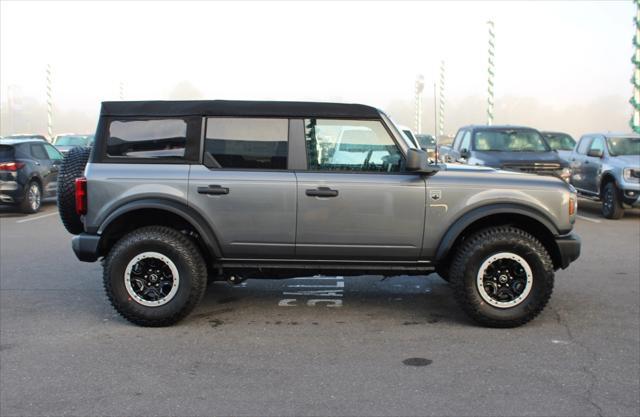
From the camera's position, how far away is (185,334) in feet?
17.9

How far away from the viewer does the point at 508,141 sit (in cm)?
1381

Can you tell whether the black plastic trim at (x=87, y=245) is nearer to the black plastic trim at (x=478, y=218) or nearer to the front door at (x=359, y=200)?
the front door at (x=359, y=200)

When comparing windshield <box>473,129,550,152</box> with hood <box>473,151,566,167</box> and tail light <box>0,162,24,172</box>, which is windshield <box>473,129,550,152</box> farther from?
tail light <box>0,162,24,172</box>

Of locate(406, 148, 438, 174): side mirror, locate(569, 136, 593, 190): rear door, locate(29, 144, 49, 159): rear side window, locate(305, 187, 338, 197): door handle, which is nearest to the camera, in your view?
locate(406, 148, 438, 174): side mirror

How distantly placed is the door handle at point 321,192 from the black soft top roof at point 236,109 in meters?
0.67

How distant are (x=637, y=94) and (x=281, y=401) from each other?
2310 cm

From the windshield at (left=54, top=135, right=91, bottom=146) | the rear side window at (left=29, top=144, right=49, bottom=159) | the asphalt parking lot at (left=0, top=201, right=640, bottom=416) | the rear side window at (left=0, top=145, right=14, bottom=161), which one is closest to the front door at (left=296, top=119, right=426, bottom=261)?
the asphalt parking lot at (left=0, top=201, right=640, bottom=416)

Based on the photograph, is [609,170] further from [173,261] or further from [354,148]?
[173,261]

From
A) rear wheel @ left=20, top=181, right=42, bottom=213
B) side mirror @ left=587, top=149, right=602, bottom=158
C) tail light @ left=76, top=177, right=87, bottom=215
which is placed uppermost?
side mirror @ left=587, top=149, right=602, bottom=158

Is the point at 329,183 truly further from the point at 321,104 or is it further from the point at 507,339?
the point at 507,339

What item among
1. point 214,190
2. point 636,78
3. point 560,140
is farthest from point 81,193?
point 636,78

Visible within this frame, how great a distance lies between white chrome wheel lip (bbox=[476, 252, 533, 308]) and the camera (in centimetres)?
553

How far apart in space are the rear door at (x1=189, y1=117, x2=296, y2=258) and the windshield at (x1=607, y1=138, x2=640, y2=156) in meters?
10.0

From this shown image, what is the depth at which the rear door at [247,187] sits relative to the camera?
5508mm
